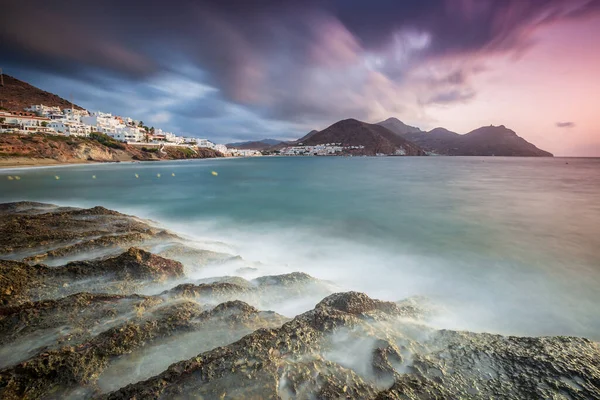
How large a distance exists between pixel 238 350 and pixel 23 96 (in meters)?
185

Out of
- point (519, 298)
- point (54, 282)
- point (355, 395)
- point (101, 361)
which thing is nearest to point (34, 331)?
point (101, 361)

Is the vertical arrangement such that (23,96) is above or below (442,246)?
above

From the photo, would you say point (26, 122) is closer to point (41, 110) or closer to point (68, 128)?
point (68, 128)

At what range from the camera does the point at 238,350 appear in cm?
304

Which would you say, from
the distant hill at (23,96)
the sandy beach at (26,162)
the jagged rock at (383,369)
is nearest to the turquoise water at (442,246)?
the jagged rock at (383,369)

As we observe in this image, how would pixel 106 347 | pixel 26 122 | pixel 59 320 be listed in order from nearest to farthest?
1. pixel 106 347
2. pixel 59 320
3. pixel 26 122

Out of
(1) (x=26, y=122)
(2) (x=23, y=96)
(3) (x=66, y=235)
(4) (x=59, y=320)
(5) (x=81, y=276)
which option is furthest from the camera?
(2) (x=23, y=96)

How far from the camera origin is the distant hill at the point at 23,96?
114 m

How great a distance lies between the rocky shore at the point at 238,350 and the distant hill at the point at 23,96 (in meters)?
153

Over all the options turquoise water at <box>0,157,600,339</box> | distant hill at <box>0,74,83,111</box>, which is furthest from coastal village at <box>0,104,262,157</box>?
turquoise water at <box>0,157,600,339</box>

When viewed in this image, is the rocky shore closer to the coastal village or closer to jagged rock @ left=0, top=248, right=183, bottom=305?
jagged rock @ left=0, top=248, right=183, bottom=305

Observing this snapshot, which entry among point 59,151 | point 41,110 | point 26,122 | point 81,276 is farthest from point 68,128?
point 81,276

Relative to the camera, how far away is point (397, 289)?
721 cm

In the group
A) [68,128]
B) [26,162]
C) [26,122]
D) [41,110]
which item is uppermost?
[41,110]
